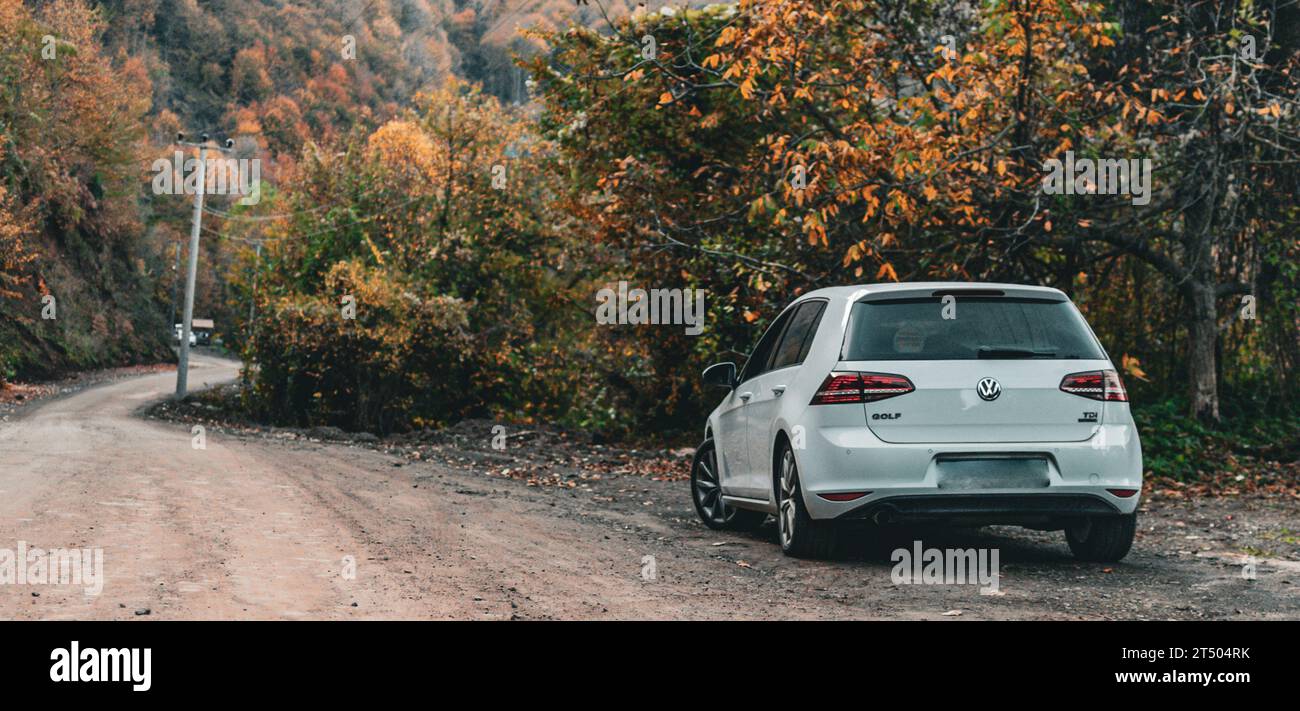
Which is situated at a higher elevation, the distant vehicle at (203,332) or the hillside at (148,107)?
the hillside at (148,107)

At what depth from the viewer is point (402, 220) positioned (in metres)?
34.6

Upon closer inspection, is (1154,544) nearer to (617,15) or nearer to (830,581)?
(830,581)

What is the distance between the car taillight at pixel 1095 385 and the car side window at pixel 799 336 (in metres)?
1.65

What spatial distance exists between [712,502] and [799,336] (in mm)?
2271

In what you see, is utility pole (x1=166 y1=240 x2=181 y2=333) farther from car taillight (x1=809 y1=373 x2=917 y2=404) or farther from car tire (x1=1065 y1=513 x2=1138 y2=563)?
car tire (x1=1065 y1=513 x2=1138 y2=563)

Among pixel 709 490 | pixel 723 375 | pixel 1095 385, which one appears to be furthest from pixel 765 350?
pixel 1095 385

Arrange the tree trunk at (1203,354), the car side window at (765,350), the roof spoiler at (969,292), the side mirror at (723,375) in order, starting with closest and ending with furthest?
the roof spoiler at (969,292)
the car side window at (765,350)
the side mirror at (723,375)
the tree trunk at (1203,354)

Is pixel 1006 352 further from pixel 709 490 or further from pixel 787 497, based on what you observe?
pixel 709 490

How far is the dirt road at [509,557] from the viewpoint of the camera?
596 cm

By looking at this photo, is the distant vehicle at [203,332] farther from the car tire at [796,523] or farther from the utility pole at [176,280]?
the car tire at [796,523]

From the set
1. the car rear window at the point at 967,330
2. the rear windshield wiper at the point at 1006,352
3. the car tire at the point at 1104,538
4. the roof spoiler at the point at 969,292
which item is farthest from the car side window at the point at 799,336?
the car tire at the point at 1104,538

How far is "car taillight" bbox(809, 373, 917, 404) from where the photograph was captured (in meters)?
7.32

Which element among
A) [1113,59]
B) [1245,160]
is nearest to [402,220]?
[1113,59]

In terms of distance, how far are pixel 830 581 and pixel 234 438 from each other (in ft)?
59.4
